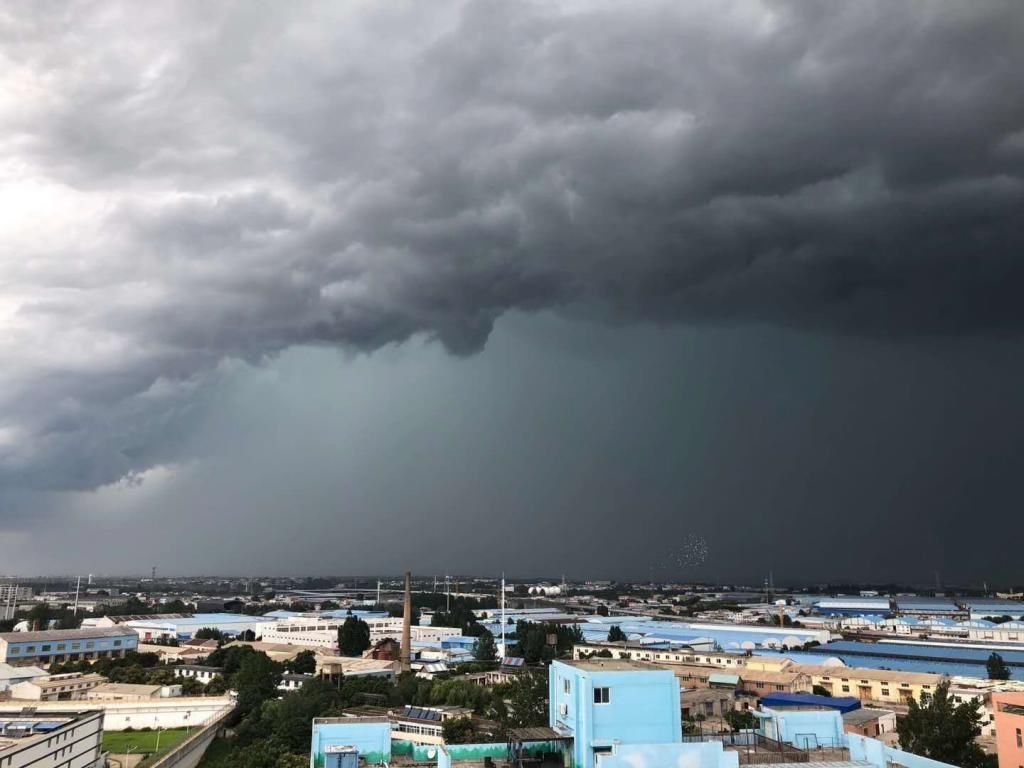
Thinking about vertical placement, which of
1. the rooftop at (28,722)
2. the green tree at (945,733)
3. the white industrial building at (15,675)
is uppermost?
the green tree at (945,733)

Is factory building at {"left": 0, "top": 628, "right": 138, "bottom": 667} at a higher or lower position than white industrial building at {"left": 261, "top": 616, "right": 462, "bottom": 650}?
higher

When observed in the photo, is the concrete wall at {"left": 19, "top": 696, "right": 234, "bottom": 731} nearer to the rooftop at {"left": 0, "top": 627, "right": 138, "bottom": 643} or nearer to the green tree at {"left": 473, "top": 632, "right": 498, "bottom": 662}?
the rooftop at {"left": 0, "top": 627, "right": 138, "bottom": 643}

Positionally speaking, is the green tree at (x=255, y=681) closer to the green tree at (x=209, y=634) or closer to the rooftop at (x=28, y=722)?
the rooftop at (x=28, y=722)

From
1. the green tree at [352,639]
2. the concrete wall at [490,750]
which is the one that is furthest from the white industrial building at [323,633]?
the concrete wall at [490,750]

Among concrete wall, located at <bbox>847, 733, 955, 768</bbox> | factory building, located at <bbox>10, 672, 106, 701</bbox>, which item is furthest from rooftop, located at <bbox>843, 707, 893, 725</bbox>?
factory building, located at <bbox>10, 672, 106, 701</bbox>

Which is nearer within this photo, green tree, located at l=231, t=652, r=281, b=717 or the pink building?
the pink building

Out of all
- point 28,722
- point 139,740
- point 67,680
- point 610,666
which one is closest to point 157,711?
point 139,740

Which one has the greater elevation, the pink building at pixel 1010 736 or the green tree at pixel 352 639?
the pink building at pixel 1010 736
